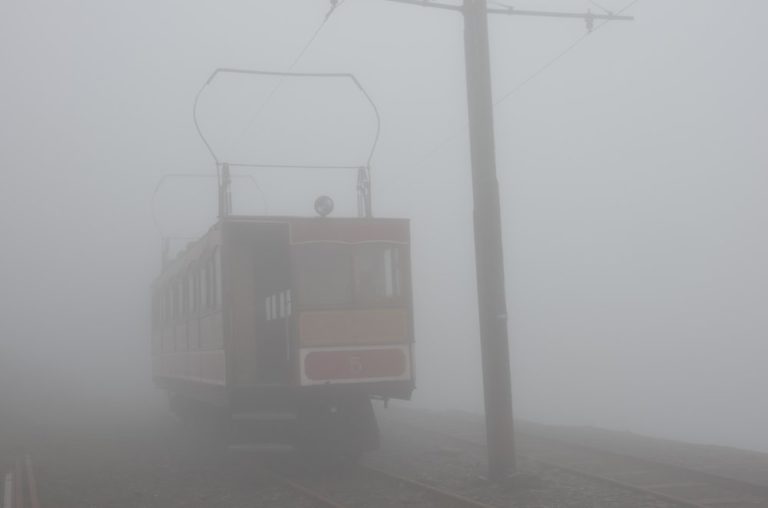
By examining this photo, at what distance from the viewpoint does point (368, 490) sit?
11.8 meters

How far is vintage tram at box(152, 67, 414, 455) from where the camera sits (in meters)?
13.2

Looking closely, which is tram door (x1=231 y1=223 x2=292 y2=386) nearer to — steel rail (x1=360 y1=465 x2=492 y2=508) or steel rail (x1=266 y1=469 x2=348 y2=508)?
steel rail (x1=266 y1=469 x2=348 y2=508)

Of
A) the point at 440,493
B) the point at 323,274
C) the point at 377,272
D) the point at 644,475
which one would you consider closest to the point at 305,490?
the point at 440,493

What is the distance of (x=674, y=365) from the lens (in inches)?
2721

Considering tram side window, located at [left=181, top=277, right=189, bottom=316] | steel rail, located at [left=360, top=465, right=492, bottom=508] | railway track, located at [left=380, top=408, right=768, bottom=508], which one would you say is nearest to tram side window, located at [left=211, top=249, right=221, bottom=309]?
tram side window, located at [left=181, top=277, right=189, bottom=316]

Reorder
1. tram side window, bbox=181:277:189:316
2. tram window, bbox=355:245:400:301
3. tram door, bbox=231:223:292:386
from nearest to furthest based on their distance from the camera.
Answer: tram window, bbox=355:245:400:301
tram door, bbox=231:223:292:386
tram side window, bbox=181:277:189:316

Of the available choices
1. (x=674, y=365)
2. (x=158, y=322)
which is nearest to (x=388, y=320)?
(x=158, y=322)

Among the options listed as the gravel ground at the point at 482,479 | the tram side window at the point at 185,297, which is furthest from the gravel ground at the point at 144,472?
the tram side window at the point at 185,297

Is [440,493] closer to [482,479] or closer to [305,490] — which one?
[482,479]

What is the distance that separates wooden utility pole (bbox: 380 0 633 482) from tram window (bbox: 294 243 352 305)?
93.3 inches

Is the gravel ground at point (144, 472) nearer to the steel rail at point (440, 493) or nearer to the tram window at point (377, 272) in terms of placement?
the steel rail at point (440, 493)

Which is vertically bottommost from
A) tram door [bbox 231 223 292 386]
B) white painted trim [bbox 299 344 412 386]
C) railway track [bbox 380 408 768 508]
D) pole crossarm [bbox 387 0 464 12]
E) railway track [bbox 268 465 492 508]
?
railway track [bbox 380 408 768 508]

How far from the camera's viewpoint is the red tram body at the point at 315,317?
13.2 m

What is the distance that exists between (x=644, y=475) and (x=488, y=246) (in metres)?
3.43
